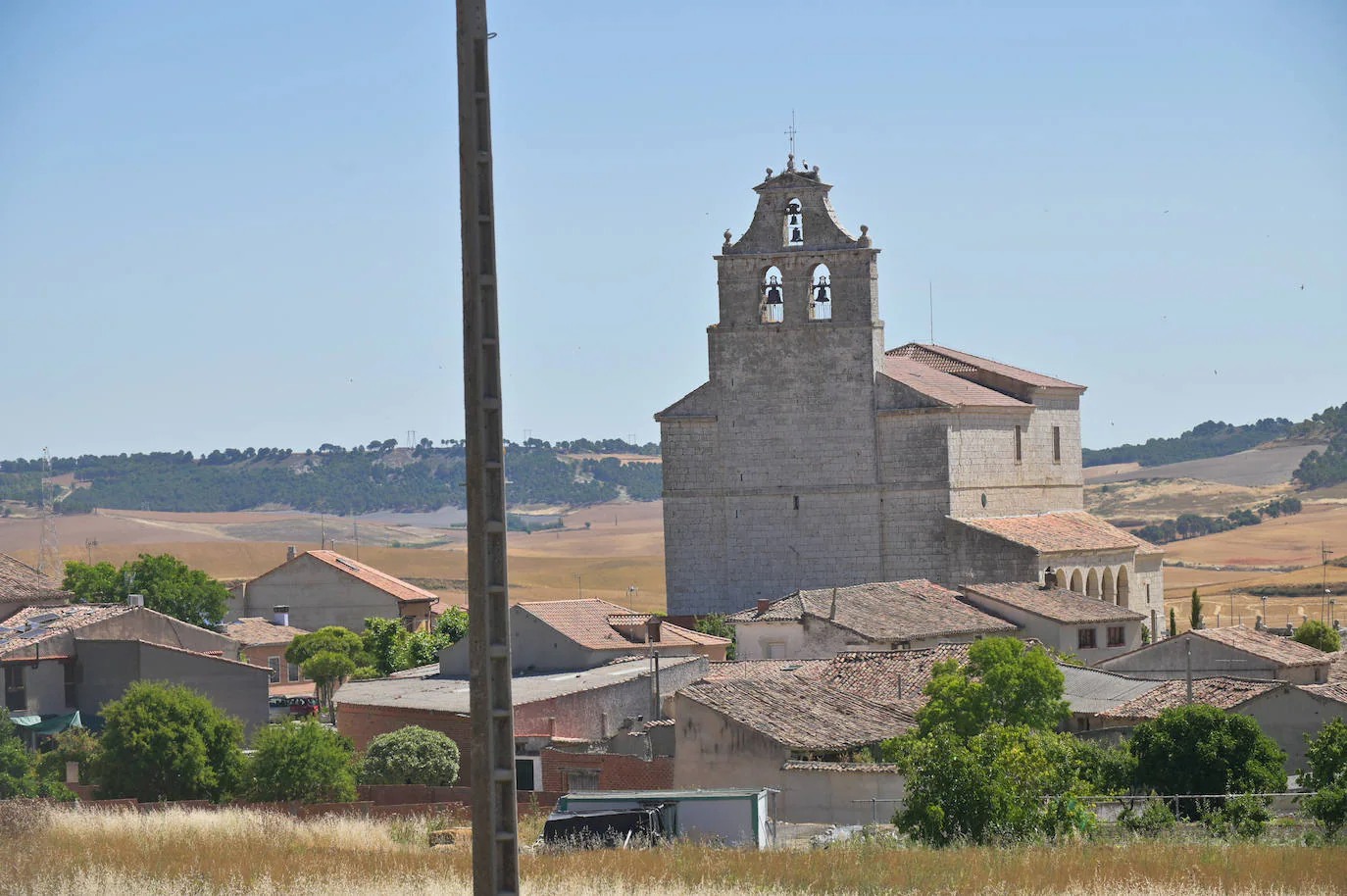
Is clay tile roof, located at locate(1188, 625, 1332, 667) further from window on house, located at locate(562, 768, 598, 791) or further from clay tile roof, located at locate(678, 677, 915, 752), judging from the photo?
window on house, located at locate(562, 768, 598, 791)

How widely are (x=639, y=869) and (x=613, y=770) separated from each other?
1406 cm

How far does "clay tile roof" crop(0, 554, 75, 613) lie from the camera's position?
5011 cm

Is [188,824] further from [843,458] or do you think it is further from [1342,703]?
[843,458]

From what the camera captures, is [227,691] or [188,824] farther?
[227,691]

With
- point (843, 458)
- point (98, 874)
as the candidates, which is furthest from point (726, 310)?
point (98, 874)

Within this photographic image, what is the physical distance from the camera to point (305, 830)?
21.7 m

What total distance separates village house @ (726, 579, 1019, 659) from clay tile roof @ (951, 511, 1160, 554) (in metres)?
6.15

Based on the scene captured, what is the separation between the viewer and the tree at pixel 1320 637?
4866 centimetres

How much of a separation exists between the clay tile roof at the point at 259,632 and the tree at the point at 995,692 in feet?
113

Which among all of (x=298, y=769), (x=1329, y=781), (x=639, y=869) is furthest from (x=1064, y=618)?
(x=639, y=869)

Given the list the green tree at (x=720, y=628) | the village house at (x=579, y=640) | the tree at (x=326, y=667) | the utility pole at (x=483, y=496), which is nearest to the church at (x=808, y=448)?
the green tree at (x=720, y=628)

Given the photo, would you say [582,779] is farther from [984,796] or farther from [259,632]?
[259,632]

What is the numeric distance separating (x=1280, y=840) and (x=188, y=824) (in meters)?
11.9

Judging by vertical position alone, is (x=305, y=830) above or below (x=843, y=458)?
below
